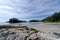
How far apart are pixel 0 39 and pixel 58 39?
577 cm

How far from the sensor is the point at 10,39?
1079 cm

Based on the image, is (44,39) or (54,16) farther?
(54,16)

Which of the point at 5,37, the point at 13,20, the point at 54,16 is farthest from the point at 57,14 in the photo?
the point at 5,37

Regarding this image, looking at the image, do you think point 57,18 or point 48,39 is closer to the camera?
point 48,39

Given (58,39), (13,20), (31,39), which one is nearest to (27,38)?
(31,39)

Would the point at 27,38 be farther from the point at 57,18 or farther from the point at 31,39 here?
the point at 57,18

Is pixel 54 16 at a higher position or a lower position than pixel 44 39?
higher

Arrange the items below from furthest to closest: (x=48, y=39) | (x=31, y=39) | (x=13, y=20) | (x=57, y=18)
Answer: (x=57, y=18) → (x=13, y=20) → (x=31, y=39) → (x=48, y=39)

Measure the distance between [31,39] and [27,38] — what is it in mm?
495

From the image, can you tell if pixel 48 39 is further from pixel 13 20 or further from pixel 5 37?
pixel 13 20

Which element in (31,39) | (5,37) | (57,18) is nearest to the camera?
(31,39)

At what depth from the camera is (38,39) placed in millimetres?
9758

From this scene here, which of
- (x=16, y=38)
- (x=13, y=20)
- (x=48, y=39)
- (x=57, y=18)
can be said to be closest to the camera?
(x=48, y=39)

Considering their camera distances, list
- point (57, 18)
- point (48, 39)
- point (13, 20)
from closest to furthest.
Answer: point (48, 39) < point (13, 20) < point (57, 18)
